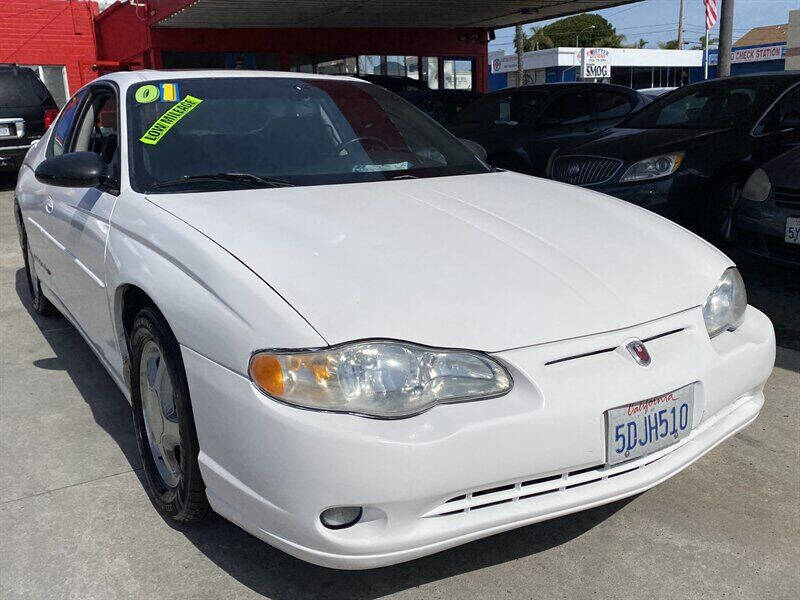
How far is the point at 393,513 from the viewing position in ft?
6.55

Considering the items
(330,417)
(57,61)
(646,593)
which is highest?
(57,61)

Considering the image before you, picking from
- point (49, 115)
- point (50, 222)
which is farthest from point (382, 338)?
point (49, 115)

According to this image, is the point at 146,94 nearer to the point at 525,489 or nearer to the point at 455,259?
the point at 455,259

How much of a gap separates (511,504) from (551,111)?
25.9 feet

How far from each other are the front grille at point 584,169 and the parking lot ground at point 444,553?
11.1ft

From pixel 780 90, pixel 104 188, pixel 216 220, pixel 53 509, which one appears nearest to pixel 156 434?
pixel 53 509

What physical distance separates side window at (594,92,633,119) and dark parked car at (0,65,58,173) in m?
7.58

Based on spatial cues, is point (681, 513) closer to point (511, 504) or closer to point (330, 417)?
point (511, 504)

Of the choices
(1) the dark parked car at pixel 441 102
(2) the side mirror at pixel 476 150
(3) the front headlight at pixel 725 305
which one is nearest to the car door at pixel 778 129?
(2) the side mirror at pixel 476 150

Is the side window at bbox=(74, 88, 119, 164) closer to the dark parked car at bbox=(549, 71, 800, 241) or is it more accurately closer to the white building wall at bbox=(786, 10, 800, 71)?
the dark parked car at bbox=(549, 71, 800, 241)

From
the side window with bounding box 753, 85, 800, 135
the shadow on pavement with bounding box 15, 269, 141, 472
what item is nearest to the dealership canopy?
the side window with bounding box 753, 85, 800, 135

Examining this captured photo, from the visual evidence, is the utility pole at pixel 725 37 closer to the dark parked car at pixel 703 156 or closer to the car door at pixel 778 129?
the dark parked car at pixel 703 156

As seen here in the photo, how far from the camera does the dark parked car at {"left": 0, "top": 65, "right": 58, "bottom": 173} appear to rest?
459 inches

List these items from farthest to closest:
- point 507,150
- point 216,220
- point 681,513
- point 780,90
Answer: point 507,150 → point 780,90 → point 681,513 → point 216,220
